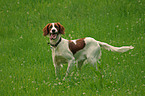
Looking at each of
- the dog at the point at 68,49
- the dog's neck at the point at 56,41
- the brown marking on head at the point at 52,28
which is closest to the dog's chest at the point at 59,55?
the dog at the point at 68,49

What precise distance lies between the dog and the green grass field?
396 mm

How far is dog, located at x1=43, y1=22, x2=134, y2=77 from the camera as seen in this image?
715cm

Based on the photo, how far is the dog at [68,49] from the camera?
7152 millimetres

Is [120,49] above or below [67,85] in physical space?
above

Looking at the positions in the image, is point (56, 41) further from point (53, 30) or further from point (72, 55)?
point (72, 55)

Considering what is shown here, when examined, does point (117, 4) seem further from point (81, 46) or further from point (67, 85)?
point (67, 85)

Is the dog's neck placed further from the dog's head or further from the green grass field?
the green grass field

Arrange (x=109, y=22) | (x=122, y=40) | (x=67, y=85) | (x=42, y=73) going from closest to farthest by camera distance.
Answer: (x=67, y=85) → (x=42, y=73) → (x=122, y=40) → (x=109, y=22)

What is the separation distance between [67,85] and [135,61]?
250 cm

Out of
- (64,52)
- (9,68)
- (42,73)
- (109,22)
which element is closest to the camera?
(64,52)

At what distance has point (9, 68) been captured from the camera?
8602 millimetres

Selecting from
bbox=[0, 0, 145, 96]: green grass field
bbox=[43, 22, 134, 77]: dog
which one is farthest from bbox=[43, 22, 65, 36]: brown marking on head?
bbox=[0, 0, 145, 96]: green grass field

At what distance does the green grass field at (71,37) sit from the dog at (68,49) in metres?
0.40

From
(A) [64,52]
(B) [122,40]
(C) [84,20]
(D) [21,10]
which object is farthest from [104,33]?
(D) [21,10]
